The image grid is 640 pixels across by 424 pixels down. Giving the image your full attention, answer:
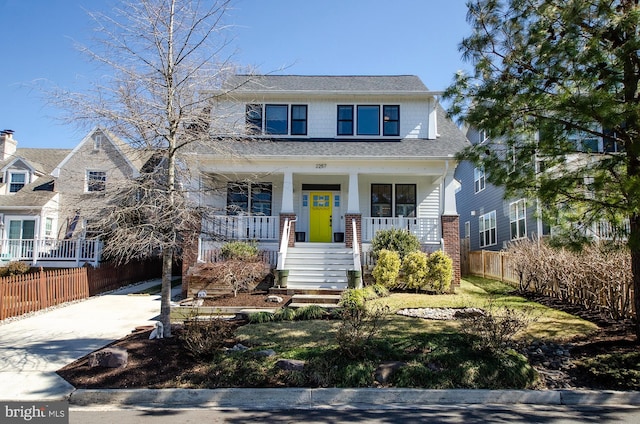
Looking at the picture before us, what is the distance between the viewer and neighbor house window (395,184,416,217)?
17594 millimetres

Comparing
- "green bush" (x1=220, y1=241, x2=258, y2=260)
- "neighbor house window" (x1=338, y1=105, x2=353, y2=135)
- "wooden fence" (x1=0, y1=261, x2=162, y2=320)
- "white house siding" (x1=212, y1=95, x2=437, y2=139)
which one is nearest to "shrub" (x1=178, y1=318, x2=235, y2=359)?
"green bush" (x1=220, y1=241, x2=258, y2=260)

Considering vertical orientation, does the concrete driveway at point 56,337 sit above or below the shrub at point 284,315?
below

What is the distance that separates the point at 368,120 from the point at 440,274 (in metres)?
7.24

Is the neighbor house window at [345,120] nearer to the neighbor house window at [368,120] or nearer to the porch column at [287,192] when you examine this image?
the neighbor house window at [368,120]

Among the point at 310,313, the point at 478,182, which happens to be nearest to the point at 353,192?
the point at 310,313

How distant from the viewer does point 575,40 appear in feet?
21.1

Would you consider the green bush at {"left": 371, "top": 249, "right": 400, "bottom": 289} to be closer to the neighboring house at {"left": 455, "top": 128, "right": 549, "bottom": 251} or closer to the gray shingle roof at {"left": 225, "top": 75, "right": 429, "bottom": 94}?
the gray shingle roof at {"left": 225, "top": 75, "right": 429, "bottom": 94}

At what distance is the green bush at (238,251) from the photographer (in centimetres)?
1352

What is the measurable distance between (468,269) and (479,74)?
1531cm

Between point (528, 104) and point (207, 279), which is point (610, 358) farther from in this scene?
point (207, 279)

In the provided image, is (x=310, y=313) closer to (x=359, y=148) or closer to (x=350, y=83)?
(x=359, y=148)

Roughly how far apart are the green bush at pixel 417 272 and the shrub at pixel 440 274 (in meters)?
0.16

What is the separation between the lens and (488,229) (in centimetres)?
2450

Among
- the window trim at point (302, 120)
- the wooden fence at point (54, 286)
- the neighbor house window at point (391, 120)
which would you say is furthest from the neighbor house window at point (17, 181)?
the neighbor house window at point (391, 120)
